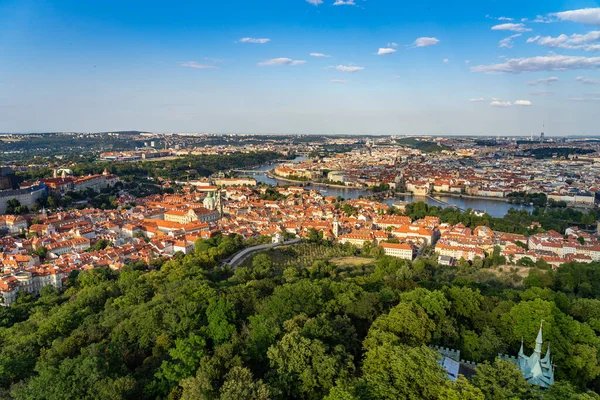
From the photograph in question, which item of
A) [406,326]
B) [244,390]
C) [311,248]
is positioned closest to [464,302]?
[406,326]

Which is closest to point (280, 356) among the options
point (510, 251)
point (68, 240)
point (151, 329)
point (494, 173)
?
point (151, 329)

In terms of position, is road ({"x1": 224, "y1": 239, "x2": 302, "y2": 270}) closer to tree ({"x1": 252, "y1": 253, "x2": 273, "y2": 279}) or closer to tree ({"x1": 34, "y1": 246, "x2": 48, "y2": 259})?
tree ({"x1": 252, "y1": 253, "x2": 273, "y2": 279})

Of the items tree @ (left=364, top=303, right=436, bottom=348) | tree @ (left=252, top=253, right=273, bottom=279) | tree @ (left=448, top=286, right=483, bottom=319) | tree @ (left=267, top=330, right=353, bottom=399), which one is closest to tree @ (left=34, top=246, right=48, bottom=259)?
tree @ (left=252, top=253, right=273, bottom=279)

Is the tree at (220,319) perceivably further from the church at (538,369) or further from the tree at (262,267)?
the church at (538,369)

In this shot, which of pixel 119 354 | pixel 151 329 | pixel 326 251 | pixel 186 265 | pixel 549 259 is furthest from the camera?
pixel 326 251

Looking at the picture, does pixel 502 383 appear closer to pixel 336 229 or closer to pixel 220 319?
pixel 220 319

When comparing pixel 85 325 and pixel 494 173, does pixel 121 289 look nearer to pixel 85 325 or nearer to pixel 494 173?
pixel 85 325
